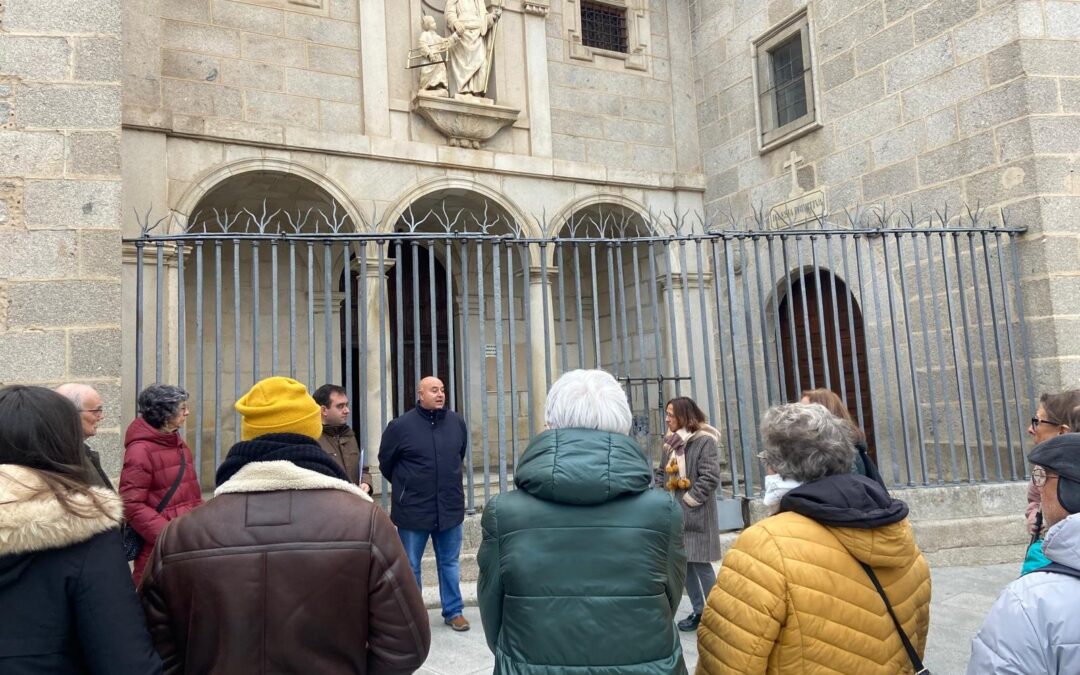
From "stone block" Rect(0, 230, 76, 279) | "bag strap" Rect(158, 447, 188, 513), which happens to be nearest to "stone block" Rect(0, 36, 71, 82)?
"stone block" Rect(0, 230, 76, 279)

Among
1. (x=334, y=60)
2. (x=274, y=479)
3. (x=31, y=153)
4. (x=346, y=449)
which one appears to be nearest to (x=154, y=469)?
(x=346, y=449)

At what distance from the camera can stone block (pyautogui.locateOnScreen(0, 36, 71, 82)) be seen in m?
4.45

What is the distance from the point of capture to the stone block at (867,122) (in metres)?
7.59

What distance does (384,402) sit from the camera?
5.98m

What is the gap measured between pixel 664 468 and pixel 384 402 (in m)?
2.43

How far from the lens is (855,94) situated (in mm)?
8008

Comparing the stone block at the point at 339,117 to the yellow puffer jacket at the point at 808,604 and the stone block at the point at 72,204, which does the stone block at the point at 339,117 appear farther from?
the yellow puffer jacket at the point at 808,604

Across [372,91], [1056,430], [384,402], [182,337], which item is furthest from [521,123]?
[1056,430]

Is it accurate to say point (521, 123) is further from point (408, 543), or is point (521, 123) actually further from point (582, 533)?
point (582, 533)

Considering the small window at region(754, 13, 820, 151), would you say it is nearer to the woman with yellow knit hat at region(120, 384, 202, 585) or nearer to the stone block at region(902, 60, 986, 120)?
the stone block at region(902, 60, 986, 120)

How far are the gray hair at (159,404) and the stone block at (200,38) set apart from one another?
5.43 m

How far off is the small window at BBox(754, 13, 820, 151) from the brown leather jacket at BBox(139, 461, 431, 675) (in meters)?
7.97

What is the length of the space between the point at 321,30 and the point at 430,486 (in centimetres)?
588

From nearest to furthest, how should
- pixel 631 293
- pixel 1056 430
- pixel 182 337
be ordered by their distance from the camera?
pixel 1056 430, pixel 182 337, pixel 631 293
